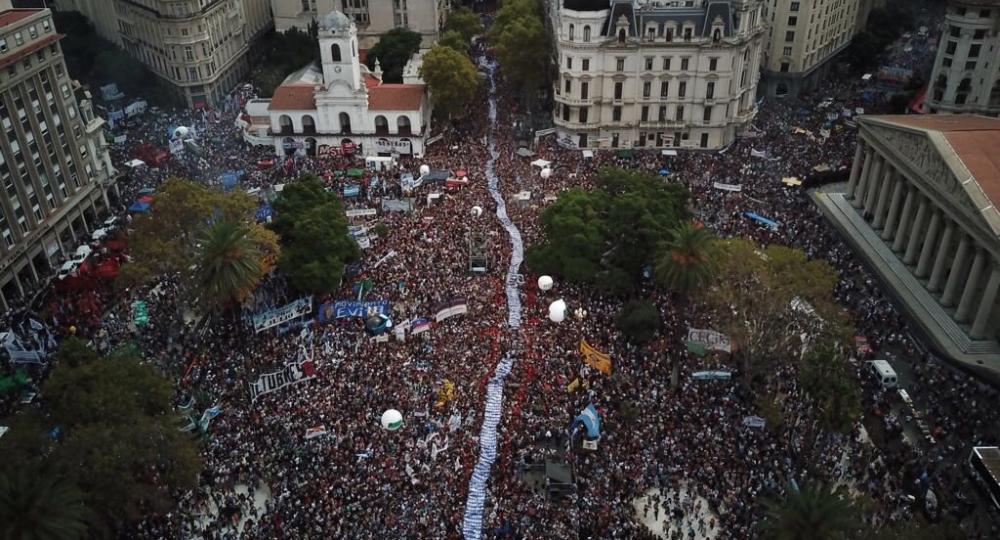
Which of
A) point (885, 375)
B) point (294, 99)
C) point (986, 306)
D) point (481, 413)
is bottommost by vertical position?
point (885, 375)

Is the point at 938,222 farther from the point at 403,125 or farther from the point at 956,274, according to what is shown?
the point at 403,125

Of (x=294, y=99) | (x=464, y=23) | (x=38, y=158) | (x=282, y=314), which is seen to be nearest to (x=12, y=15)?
(x=38, y=158)

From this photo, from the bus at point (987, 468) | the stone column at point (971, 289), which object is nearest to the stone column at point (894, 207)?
the stone column at point (971, 289)

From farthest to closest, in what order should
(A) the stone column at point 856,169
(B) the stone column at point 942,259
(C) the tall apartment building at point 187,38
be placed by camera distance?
(C) the tall apartment building at point 187,38, (A) the stone column at point 856,169, (B) the stone column at point 942,259

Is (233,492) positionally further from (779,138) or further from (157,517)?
(779,138)

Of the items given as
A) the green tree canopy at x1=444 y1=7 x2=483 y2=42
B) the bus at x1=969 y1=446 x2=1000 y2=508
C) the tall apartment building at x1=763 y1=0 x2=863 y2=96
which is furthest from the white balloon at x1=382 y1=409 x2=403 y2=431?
the tall apartment building at x1=763 y1=0 x2=863 y2=96

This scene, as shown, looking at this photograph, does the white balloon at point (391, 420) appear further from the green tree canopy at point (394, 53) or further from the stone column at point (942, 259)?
the green tree canopy at point (394, 53)
